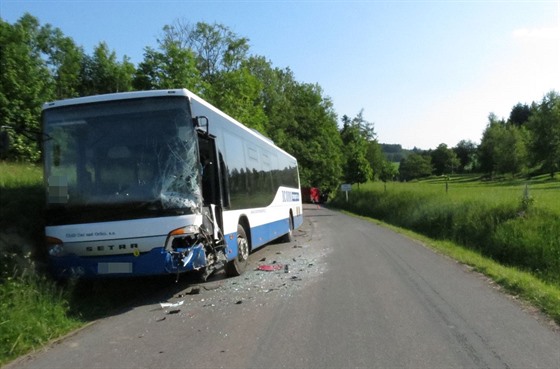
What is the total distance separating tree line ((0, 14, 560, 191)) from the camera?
59.9ft

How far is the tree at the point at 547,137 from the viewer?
191ft

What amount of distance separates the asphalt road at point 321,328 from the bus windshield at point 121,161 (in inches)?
65.2

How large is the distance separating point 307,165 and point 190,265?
159 feet

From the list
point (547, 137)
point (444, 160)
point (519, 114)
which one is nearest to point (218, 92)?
point (547, 137)

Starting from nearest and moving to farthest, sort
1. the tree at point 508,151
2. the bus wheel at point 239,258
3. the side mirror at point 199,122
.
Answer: the side mirror at point 199,122 → the bus wheel at point 239,258 → the tree at point 508,151

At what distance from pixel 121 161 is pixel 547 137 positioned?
6182 centimetres

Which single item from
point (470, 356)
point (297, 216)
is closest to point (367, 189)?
point (297, 216)

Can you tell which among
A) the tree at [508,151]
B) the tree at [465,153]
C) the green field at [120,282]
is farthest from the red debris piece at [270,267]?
the tree at [465,153]

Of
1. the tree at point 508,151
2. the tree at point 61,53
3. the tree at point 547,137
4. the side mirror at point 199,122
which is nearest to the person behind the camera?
the side mirror at point 199,122

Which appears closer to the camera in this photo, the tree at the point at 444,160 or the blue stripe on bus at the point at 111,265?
the blue stripe on bus at the point at 111,265

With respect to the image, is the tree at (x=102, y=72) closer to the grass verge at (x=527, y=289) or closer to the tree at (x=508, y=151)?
the grass verge at (x=527, y=289)

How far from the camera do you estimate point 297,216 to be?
20.7m

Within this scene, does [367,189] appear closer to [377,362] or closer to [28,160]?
[28,160]

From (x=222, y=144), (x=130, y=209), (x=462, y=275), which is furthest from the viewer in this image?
(x=462, y=275)
